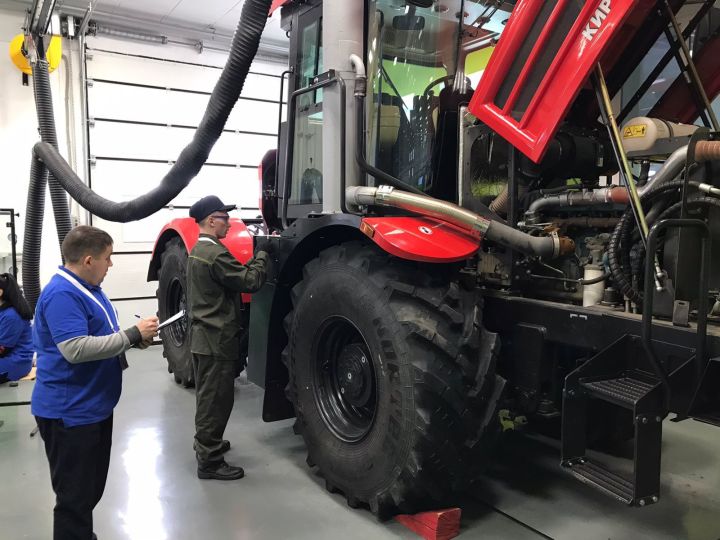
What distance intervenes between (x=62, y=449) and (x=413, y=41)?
267 cm

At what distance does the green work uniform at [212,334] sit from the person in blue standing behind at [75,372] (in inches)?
42.4

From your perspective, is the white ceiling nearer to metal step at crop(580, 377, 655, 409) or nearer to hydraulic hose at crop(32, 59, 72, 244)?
hydraulic hose at crop(32, 59, 72, 244)

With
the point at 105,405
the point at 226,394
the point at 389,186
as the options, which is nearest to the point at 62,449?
the point at 105,405

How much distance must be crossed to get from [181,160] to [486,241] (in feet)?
7.69

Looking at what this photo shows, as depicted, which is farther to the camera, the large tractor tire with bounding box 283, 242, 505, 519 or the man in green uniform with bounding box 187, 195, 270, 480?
the man in green uniform with bounding box 187, 195, 270, 480

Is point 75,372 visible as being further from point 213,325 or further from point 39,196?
point 39,196

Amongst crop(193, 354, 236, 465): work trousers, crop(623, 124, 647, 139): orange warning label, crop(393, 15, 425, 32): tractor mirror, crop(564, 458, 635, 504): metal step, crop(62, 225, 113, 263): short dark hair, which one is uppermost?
crop(393, 15, 425, 32): tractor mirror

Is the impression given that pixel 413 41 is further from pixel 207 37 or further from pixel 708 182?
pixel 207 37

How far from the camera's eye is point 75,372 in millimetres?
2436

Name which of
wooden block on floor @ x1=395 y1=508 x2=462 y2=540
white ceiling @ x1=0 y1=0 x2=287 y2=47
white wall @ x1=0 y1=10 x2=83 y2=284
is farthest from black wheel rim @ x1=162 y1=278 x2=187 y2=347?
white ceiling @ x1=0 y1=0 x2=287 y2=47

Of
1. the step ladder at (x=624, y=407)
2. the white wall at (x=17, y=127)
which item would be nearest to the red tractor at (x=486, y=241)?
the step ladder at (x=624, y=407)

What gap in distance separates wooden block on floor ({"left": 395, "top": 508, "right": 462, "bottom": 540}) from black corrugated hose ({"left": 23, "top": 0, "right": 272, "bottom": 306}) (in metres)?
2.68

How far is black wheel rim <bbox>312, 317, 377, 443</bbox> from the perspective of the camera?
312cm

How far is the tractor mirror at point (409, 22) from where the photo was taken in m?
3.31
